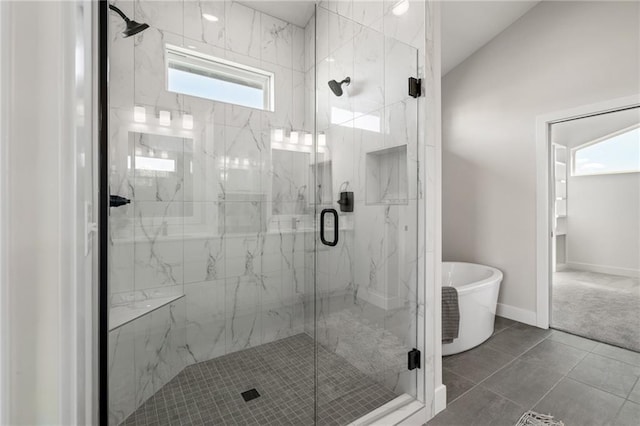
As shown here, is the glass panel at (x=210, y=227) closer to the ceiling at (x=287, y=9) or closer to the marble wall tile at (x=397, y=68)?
the ceiling at (x=287, y=9)

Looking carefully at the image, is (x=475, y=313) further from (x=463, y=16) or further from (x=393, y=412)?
(x=463, y=16)

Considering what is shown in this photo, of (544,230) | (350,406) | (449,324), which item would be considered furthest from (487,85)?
(350,406)

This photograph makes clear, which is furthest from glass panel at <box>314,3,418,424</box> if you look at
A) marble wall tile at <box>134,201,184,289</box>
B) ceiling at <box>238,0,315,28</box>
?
marble wall tile at <box>134,201,184,289</box>

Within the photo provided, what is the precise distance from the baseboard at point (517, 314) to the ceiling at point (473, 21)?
9.24 feet

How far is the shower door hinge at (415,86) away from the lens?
5.36 feet

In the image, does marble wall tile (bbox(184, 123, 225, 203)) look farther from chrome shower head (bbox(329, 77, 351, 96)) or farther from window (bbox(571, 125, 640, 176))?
window (bbox(571, 125, 640, 176))

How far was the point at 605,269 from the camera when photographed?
113 inches

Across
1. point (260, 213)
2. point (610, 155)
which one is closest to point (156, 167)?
point (260, 213)

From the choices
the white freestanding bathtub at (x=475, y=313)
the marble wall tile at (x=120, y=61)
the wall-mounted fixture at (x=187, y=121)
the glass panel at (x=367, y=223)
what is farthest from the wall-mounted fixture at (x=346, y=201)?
the marble wall tile at (x=120, y=61)

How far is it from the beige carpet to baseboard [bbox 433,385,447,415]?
70.3 inches

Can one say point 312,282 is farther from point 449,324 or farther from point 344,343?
point 449,324

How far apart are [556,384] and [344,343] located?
4.58ft

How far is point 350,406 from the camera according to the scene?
1652 millimetres

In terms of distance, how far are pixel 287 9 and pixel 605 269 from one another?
3885 millimetres
